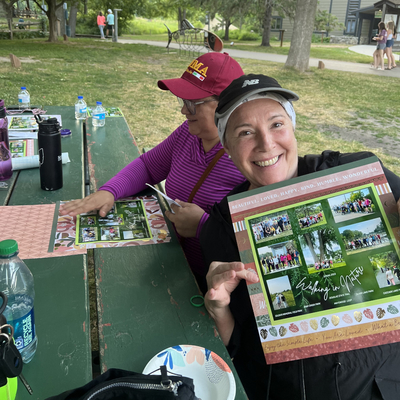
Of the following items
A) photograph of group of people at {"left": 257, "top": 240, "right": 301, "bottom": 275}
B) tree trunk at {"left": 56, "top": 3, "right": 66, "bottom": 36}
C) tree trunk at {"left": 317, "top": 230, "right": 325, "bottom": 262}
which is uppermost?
tree trunk at {"left": 56, "top": 3, "right": 66, "bottom": 36}

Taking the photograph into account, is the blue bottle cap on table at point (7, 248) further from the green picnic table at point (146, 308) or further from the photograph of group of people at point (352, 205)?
the photograph of group of people at point (352, 205)

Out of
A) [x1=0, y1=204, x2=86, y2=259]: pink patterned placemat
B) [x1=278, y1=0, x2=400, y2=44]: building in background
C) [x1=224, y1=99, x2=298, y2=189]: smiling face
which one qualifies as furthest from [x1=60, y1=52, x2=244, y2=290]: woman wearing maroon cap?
[x1=278, y1=0, x2=400, y2=44]: building in background

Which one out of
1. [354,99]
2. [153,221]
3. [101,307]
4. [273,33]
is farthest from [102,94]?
[273,33]

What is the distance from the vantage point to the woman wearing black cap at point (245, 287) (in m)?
1.26

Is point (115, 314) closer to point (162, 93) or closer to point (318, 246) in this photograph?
point (318, 246)

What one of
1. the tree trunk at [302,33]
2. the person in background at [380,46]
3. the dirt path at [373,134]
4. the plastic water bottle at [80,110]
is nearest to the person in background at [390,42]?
the person in background at [380,46]

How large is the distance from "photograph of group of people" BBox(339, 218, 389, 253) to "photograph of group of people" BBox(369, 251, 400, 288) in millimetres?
31

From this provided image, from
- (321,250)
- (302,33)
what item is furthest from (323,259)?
(302,33)

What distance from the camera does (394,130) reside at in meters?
7.89

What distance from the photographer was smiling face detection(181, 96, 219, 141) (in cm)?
194

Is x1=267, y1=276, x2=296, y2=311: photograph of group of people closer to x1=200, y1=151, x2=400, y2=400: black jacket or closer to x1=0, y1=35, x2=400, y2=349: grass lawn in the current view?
x1=200, y1=151, x2=400, y2=400: black jacket

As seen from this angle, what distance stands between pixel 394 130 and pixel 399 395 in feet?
24.9

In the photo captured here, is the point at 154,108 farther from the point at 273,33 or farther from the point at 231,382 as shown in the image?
the point at 273,33

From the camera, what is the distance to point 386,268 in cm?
109
